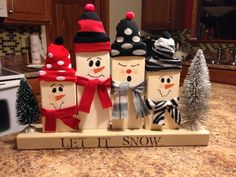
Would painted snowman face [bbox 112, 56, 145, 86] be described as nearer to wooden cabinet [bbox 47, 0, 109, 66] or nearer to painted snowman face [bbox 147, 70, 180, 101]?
painted snowman face [bbox 147, 70, 180, 101]

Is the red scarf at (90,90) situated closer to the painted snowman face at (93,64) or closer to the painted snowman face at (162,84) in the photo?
the painted snowman face at (93,64)

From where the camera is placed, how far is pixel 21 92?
668 millimetres

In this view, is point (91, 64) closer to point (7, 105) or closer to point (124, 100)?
point (124, 100)

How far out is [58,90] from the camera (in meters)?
0.69

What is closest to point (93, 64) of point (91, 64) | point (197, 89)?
point (91, 64)

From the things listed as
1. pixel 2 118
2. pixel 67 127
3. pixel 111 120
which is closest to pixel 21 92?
pixel 67 127

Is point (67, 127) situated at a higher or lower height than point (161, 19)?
lower

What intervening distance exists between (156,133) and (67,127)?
0.96ft

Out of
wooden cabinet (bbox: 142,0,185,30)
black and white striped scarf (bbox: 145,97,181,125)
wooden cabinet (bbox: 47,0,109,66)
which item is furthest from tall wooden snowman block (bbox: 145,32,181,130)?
wooden cabinet (bbox: 142,0,185,30)

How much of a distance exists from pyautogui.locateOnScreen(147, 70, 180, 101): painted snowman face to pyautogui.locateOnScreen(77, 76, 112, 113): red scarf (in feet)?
0.45

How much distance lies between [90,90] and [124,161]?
0.24 meters

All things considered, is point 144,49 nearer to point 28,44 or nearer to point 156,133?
point 156,133

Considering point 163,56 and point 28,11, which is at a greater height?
point 28,11

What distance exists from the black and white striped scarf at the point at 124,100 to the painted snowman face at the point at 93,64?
Result: 0.05 metres
